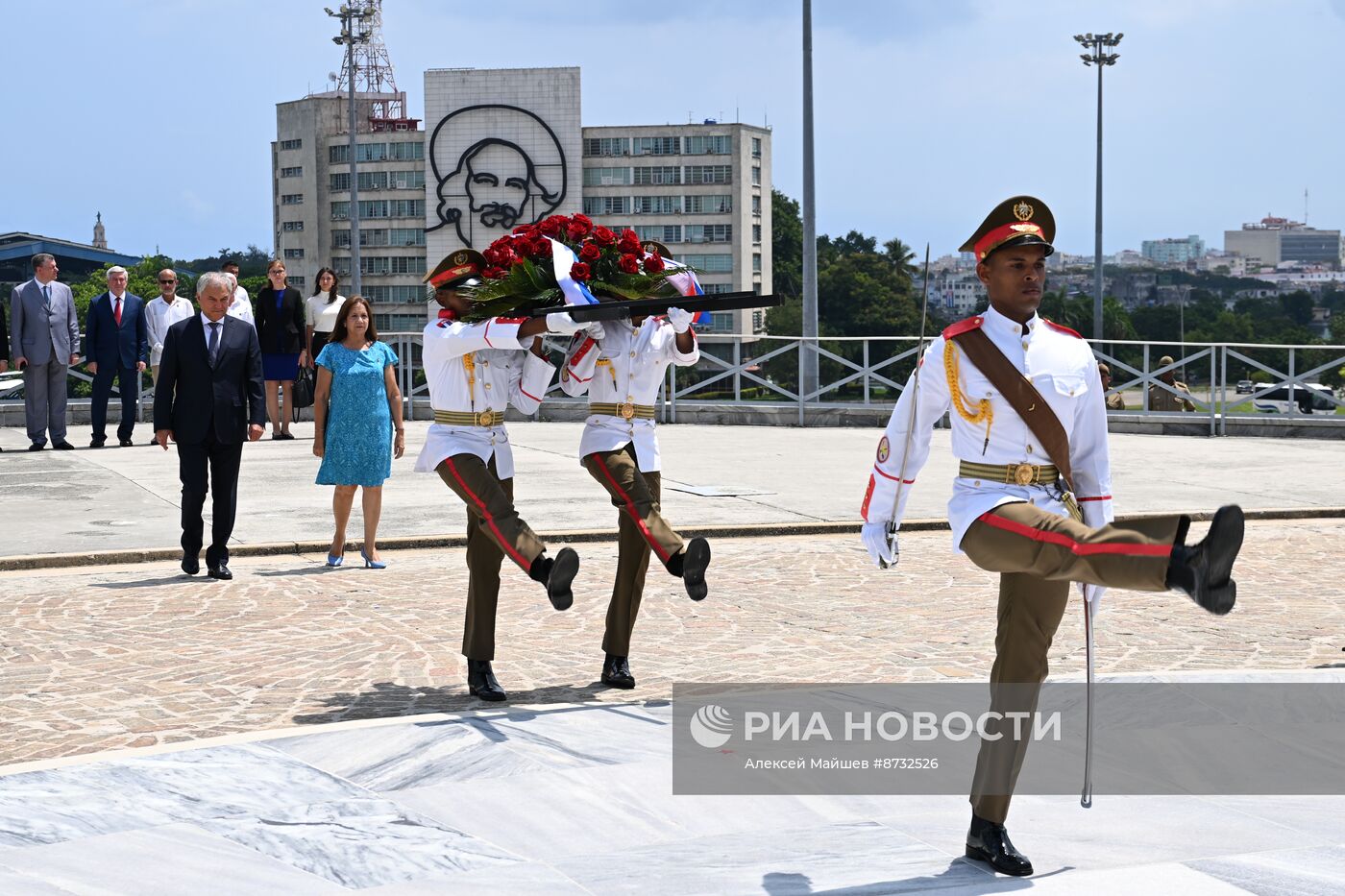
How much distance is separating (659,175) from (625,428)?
139 m

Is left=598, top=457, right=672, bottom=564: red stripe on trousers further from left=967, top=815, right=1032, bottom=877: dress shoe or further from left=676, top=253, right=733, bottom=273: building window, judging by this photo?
left=676, top=253, right=733, bottom=273: building window

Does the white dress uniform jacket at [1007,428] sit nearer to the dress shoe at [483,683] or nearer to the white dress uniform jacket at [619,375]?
the white dress uniform jacket at [619,375]

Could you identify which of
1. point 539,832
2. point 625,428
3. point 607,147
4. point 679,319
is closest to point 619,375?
point 625,428

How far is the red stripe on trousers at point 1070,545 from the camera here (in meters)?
4.32

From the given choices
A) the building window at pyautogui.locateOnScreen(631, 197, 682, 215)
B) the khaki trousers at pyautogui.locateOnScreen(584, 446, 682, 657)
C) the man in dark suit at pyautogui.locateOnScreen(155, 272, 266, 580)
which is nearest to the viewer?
the khaki trousers at pyautogui.locateOnScreen(584, 446, 682, 657)

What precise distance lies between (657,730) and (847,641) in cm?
202

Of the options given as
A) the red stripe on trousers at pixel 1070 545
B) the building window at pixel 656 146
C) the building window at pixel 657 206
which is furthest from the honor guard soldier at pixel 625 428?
the building window at pixel 657 206

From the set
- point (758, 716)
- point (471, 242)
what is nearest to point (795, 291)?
point (471, 242)

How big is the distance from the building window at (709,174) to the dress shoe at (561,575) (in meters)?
139

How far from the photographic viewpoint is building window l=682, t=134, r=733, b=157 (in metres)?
143

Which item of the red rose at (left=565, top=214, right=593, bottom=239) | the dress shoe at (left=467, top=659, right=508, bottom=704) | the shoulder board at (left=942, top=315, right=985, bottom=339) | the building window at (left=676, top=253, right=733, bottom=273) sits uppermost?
the building window at (left=676, top=253, right=733, bottom=273)

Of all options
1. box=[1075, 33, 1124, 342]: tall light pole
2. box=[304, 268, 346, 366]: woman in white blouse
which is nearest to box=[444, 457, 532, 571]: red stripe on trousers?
box=[304, 268, 346, 366]: woman in white blouse

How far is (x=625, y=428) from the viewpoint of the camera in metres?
7.02

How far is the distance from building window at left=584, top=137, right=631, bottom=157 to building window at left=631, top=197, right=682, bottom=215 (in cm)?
427
